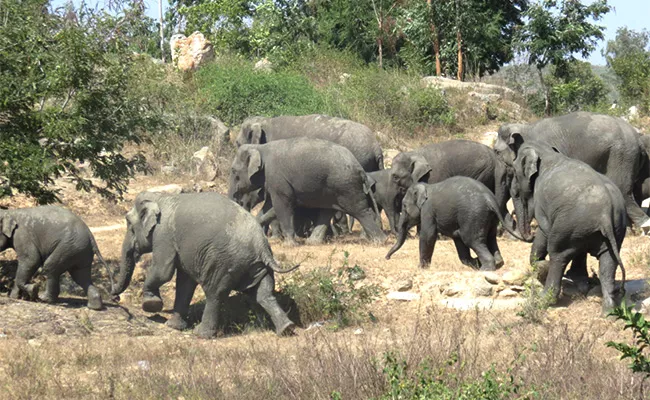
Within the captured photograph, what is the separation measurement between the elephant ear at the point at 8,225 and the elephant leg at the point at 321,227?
5639mm

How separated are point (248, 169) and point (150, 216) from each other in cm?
552

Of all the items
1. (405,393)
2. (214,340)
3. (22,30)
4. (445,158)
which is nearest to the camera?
(405,393)

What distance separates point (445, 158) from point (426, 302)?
603 centimetres

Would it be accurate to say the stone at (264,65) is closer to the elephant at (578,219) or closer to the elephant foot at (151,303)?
the elephant foot at (151,303)

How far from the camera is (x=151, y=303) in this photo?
1231 cm

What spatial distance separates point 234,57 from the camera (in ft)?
114

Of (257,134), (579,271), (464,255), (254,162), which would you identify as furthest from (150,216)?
(257,134)

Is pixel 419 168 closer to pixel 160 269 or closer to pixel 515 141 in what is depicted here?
pixel 515 141

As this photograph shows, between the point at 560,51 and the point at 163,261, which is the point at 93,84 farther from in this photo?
the point at 560,51

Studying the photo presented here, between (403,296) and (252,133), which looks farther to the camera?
(252,133)

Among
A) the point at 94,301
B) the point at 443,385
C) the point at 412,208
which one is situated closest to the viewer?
the point at 443,385

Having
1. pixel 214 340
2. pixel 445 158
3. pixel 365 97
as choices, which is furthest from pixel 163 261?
pixel 365 97

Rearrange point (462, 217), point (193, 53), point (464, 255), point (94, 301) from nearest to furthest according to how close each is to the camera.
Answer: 1. point (94, 301)
2. point (462, 217)
3. point (464, 255)
4. point (193, 53)

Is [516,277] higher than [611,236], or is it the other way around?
[611,236]
